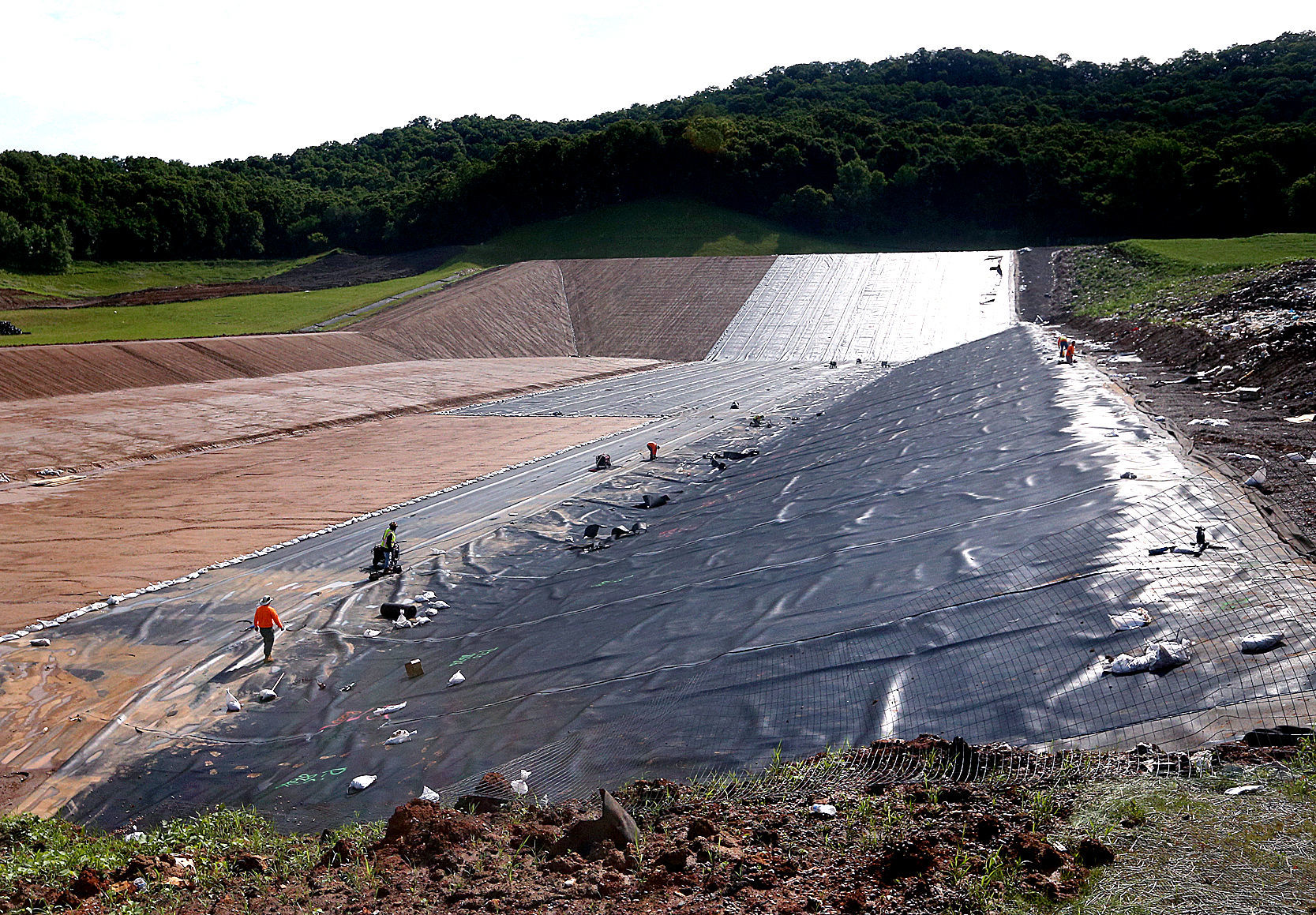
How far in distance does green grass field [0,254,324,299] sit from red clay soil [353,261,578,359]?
915 inches

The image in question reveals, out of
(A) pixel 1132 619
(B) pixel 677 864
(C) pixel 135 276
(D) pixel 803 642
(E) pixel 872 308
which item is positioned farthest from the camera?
(C) pixel 135 276

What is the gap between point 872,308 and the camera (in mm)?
41719

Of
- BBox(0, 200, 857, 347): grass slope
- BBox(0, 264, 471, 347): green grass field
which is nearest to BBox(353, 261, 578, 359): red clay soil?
BBox(0, 264, 471, 347): green grass field

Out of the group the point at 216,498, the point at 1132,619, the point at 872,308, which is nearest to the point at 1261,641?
the point at 1132,619

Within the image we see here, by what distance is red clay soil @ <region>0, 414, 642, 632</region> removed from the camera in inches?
519

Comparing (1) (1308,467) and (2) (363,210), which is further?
(2) (363,210)

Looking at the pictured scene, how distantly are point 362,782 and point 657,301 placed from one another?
40352 millimetres

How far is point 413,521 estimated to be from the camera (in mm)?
15469

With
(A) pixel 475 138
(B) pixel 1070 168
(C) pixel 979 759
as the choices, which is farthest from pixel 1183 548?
(A) pixel 475 138

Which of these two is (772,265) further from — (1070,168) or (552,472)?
(552,472)

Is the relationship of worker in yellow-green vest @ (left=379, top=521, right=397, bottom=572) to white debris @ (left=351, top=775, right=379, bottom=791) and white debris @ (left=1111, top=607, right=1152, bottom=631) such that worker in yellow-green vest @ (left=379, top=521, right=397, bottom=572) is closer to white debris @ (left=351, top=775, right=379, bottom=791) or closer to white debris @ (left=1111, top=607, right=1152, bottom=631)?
white debris @ (left=351, top=775, right=379, bottom=791)

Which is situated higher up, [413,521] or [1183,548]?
[1183,548]

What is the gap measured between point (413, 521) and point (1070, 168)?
184ft

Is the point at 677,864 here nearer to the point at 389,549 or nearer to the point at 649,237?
the point at 389,549
